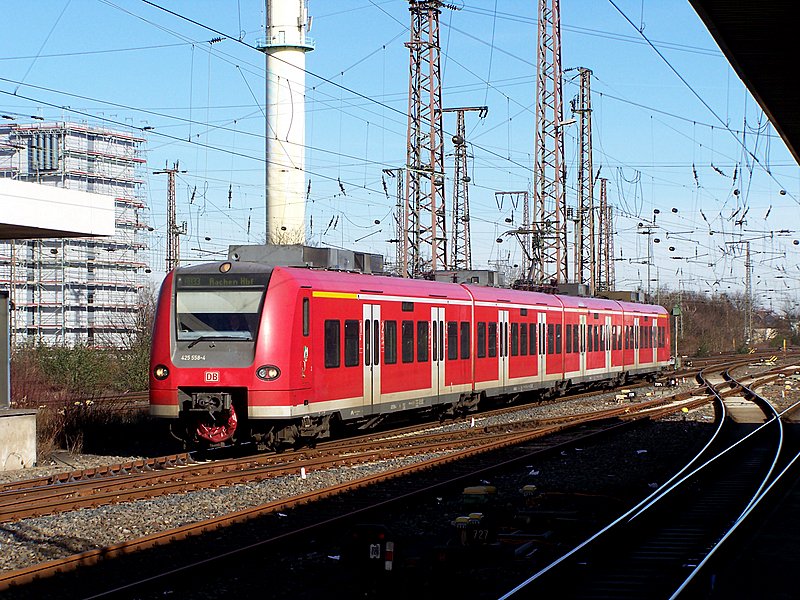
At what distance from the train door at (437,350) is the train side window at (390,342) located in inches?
77.3

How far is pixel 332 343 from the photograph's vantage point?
1858 centimetres

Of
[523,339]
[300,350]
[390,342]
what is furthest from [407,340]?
[523,339]

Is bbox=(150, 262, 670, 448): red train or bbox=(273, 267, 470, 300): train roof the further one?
bbox=(273, 267, 470, 300): train roof

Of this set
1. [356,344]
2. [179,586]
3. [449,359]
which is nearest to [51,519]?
[179,586]

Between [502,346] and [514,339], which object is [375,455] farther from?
[514,339]

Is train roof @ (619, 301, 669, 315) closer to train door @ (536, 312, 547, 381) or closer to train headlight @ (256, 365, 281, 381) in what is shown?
train door @ (536, 312, 547, 381)

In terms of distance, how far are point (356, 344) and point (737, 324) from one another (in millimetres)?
84891

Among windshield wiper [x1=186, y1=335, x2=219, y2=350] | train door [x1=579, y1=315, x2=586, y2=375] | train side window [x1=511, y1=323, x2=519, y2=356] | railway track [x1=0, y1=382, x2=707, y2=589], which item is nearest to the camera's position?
railway track [x1=0, y1=382, x2=707, y2=589]

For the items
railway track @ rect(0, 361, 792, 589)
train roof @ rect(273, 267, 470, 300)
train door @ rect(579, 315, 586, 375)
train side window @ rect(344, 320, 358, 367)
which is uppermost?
train roof @ rect(273, 267, 470, 300)

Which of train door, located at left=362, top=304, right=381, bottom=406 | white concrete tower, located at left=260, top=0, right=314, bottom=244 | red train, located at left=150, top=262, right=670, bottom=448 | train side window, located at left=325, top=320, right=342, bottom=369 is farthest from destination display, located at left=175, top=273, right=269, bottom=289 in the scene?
white concrete tower, located at left=260, top=0, right=314, bottom=244

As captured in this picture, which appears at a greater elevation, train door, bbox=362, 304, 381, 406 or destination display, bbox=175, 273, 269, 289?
destination display, bbox=175, 273, 269, 289

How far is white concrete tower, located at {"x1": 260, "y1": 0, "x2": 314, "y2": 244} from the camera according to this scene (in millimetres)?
53562

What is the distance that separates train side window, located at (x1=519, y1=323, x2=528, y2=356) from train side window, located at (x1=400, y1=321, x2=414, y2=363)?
7.45 metres

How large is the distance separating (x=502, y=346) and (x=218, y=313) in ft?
37.4
